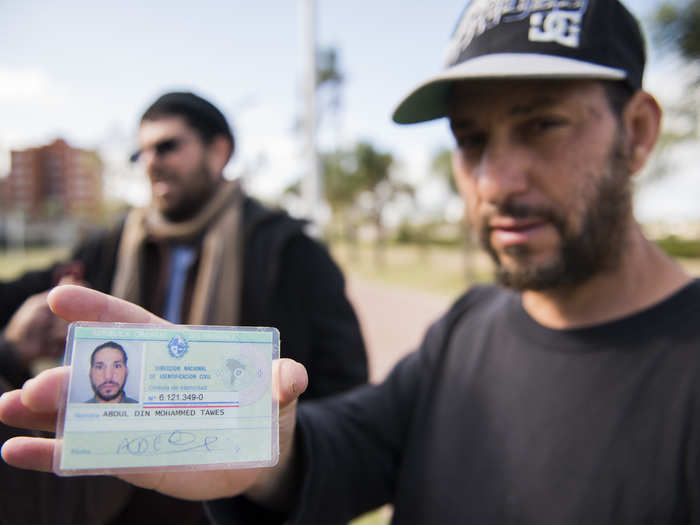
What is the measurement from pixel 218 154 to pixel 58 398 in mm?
2501

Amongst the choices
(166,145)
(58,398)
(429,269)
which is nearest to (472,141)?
(58,398)

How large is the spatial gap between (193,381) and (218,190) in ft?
7.93

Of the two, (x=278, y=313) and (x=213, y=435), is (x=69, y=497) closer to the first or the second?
(x=213, y=435)

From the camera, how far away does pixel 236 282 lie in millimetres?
2582

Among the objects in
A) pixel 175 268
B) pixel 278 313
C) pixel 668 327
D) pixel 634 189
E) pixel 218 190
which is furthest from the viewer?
pixel 218 190

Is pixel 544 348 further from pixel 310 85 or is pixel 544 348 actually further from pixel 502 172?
pixel 310 85

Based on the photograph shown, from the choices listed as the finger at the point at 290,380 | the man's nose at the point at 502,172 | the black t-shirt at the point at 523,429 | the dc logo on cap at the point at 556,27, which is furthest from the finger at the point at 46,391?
the dc logo on cap at the point at 556,27

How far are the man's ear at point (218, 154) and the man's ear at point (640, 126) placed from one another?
230 cm

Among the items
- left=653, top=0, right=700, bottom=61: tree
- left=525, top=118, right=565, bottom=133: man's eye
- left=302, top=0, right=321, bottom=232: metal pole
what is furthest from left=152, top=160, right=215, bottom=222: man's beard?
left=653, top=0, right=700, bottom=61: tree

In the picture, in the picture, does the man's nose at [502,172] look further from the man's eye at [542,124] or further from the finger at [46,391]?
the finger at [46,391]

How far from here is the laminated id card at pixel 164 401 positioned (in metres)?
0.71

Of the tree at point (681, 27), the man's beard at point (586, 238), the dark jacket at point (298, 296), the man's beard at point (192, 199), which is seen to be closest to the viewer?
the man's beard at point (586, 238)

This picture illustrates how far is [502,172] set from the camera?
145cm

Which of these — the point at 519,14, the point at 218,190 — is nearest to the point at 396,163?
the point at 218,190
